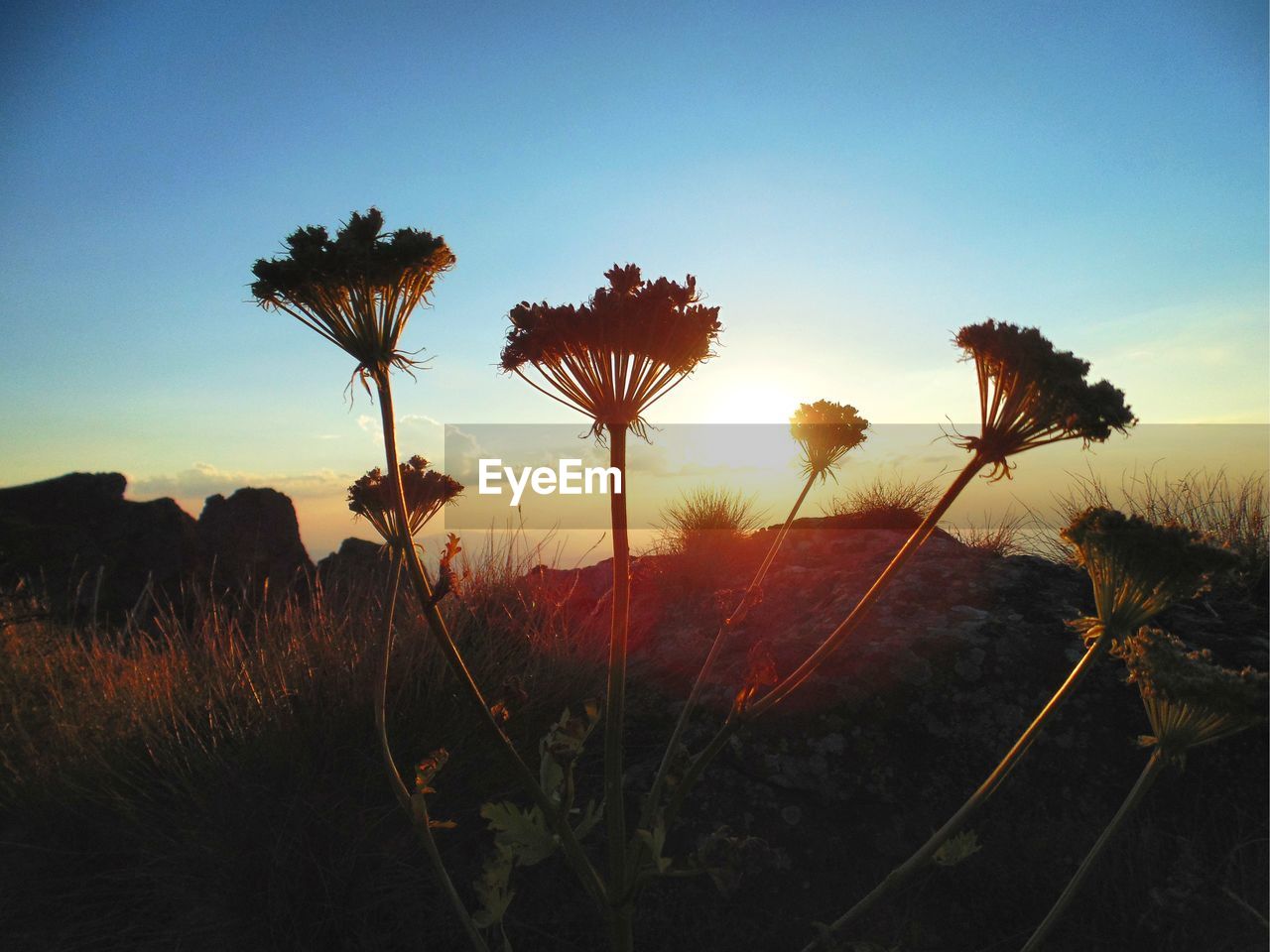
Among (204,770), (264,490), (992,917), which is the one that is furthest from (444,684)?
(264,490)

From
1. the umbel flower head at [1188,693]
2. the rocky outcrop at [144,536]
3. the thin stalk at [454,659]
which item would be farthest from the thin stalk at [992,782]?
the rocky outcrop at [144,536]

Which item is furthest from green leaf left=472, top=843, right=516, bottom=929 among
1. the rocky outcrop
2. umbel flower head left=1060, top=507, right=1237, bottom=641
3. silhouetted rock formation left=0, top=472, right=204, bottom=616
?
silhouetted rock formation left=0, top=472, right=204, bottom=616

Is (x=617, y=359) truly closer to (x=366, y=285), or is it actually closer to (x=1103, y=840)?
(x=366, y=285)

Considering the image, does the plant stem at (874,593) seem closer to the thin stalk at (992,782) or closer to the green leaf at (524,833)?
the thin stalk at (992,782)

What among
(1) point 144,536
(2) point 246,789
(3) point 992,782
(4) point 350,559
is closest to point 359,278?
(3) point 992,782

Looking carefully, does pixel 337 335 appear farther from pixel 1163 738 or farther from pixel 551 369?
pixel 1163 738

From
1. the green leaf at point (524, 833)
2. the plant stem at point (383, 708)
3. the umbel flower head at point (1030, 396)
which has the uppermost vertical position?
the umbel flower head at point (1030, 396)
